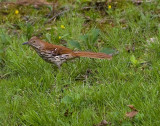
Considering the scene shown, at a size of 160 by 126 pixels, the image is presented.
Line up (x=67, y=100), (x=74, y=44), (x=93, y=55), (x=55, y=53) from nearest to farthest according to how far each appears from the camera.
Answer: (x=67, y=100) < (x=93, y=55) < (x=55, y=53) < (x=74, y=44)

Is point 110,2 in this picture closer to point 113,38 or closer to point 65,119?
point 113,38

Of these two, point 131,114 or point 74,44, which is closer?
point 131,114

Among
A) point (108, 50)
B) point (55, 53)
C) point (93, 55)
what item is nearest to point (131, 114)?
point (93, 55)

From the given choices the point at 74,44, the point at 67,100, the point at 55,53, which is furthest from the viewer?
the point at 74,44

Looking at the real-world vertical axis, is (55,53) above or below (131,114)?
above

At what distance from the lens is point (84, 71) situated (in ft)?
17.7

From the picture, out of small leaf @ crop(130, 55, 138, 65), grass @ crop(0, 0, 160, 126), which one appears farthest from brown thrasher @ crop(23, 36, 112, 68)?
small leaf @ crop(130, 55, 138, 65)

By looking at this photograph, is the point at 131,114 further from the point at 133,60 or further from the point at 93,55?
the point at 93,55

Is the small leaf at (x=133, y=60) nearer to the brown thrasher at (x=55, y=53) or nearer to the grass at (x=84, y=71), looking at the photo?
the grass at (x=84, y=71)

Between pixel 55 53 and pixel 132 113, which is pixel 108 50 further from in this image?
pixel 132 113

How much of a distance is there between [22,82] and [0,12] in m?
3.00

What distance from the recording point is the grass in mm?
4168

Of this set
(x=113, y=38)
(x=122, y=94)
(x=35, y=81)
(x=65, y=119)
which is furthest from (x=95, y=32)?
(x=65, y=119)

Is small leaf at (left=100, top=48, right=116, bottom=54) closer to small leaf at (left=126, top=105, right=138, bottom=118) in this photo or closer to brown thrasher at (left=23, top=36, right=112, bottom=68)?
brown thrasher at (left=23, top=36, right=112, bottom=68)
